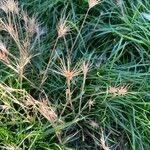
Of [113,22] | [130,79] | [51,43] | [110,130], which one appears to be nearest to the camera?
[110,130]

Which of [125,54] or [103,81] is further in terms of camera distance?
[125,54]

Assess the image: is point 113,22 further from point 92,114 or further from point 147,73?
point 92,114

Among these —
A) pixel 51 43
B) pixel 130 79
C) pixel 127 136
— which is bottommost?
pixel 127 136

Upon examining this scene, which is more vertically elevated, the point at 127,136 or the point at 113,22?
the point at 113,22

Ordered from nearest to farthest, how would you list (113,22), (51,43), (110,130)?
(110,130), (51,43), (113,22)

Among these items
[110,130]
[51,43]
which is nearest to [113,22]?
[51,43]

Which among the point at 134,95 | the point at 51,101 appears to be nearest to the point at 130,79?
the point at 134,95

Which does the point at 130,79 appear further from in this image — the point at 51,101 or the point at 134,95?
the point at 51,101
